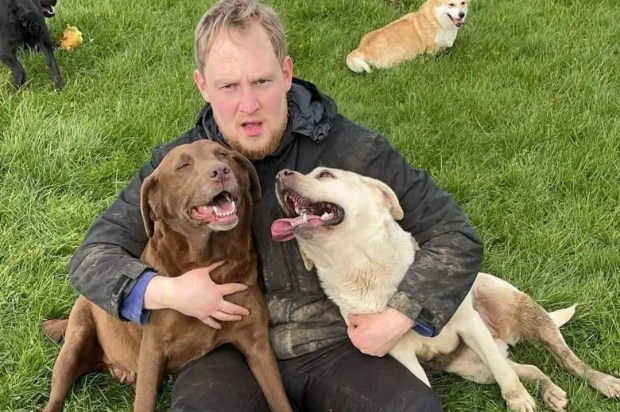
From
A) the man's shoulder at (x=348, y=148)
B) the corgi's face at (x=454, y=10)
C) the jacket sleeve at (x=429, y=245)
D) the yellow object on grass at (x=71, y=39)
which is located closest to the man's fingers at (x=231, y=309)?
the jacket sleeve at (x=429, y=245)

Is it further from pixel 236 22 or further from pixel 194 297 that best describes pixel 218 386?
pixel 236 22

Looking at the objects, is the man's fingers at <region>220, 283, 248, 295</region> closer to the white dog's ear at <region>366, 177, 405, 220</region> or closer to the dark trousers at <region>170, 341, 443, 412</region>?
the dark trousers at <region>170, 341, 443, 412</region>

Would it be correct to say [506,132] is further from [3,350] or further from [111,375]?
[3,350]

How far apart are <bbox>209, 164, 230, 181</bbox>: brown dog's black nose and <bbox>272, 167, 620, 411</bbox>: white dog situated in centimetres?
21

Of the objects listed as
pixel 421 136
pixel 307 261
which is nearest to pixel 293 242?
pixel 307 261

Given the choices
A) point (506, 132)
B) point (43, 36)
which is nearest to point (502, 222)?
point (506, 132)

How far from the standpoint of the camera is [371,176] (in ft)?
10.1

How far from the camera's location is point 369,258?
2881 mm

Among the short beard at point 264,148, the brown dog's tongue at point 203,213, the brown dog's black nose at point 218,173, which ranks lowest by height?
the brown dog's tongue at point 203,213

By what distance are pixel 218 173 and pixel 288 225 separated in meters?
0.34

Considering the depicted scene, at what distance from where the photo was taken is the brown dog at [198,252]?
2.76 metres

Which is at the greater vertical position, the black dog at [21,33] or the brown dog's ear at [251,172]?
the brown dog's ear at [251,172]

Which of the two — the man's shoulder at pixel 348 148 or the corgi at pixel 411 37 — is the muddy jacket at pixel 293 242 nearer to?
the man's shoulder at pixel 348 148

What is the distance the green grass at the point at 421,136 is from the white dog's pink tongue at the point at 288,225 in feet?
3.42
